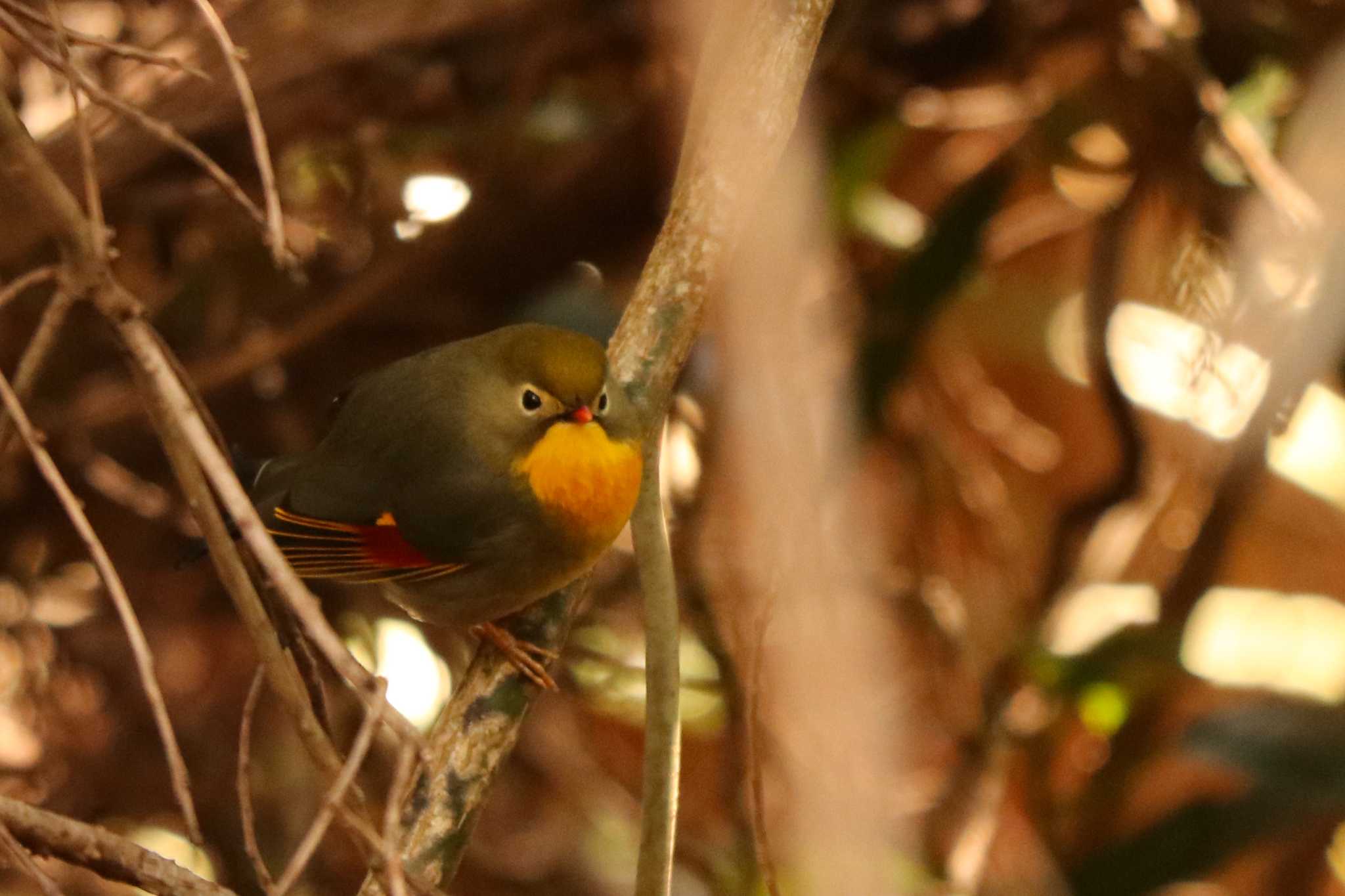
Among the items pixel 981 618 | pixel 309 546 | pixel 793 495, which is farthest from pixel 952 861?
pixel 309 546

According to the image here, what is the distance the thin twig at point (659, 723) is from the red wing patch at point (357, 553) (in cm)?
56

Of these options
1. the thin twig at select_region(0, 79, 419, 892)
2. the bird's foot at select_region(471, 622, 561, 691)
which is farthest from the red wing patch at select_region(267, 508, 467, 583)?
the thin twig at select_region(0, 79, 419, 892)

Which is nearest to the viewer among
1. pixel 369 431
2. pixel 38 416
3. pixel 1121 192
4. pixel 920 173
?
pixel 369 431

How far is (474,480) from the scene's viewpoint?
2494 mm

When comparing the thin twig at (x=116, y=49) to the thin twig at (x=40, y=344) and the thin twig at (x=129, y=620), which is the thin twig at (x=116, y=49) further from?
the thin twig at (x=129, y=620)

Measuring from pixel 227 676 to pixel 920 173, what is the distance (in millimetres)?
2823

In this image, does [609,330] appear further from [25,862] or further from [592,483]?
[25,862]

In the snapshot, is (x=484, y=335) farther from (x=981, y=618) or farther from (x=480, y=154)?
(x=981, y=618)

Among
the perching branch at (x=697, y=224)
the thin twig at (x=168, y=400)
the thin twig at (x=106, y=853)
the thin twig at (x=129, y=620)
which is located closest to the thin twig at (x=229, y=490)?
the thin twig at (x=168, y=400)

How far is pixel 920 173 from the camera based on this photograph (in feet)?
15.9

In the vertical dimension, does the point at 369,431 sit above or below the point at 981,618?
below

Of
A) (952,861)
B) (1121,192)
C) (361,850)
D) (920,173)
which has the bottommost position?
(361,850)

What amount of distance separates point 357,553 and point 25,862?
3.85 feet

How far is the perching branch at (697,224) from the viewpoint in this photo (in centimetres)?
187
